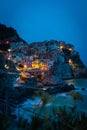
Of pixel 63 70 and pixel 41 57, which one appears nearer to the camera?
pixel 41 57

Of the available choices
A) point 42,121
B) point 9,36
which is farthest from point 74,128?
point 9,36

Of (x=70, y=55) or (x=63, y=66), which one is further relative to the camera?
(x=70, y=55)

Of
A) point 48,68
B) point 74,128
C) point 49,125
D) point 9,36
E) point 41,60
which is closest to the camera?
point 74,128

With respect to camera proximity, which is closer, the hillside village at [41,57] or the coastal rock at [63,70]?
the hillside village at [41,57]

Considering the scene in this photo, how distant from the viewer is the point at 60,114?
20.2 feet

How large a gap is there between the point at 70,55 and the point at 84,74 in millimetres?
10169

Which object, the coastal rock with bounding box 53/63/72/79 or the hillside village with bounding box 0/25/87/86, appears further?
the coastal rock with bounding box 53/63/72/79

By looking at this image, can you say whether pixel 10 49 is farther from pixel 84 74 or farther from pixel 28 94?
pixel 28 94

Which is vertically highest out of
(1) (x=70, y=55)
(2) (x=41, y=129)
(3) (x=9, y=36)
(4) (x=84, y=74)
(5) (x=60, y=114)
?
(3) (x=9, y=36)

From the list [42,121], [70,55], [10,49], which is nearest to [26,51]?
[10,49]

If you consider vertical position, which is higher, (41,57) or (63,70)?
(41,57)

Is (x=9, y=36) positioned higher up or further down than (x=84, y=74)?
higher up

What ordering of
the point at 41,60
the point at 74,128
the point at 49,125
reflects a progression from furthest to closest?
the point at 41,60 < the point at 49,125 < the point at 74,128

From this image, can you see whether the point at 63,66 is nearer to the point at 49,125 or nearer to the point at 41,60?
the point at 41,60
